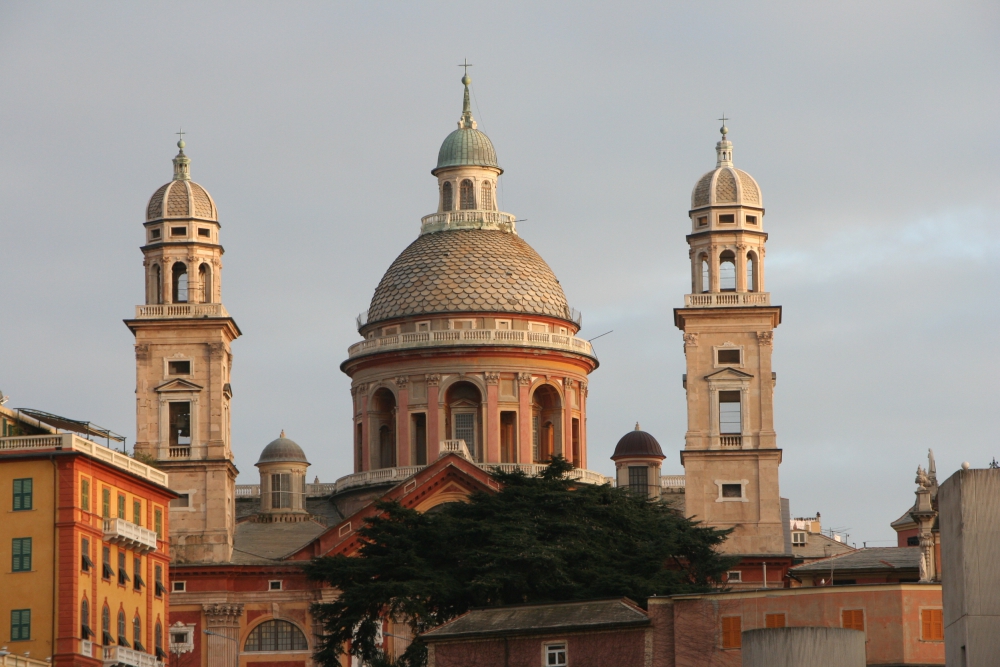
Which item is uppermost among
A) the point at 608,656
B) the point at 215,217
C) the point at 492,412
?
the point at 215,217

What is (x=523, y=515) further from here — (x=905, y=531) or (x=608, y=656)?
(x=905, y=531)

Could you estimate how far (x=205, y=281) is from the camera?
11538 cm

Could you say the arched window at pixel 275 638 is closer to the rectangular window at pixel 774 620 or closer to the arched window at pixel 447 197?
the arched window at pixel 447 197

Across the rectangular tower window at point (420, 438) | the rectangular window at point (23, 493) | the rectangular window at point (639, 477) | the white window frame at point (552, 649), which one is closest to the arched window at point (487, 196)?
the rectangular tower window at point (420, 438)

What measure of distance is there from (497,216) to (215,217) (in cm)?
1772

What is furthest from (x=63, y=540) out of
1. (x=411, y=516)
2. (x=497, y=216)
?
(x=497, y=216)

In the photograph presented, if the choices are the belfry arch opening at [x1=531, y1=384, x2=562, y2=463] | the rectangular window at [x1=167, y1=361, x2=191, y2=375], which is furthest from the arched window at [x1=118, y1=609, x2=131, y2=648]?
the belfry arch opening at [x1=531, y1=384, x2=562, y2=463]

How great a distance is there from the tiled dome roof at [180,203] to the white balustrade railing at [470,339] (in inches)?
477

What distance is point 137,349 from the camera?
114m

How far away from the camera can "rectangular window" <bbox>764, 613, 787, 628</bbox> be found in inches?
3199

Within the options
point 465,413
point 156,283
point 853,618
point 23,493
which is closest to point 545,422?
point 465,413

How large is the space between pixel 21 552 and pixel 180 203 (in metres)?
26.2

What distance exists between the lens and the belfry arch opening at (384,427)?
125 metres

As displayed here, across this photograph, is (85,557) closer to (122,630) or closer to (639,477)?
(122,630)
